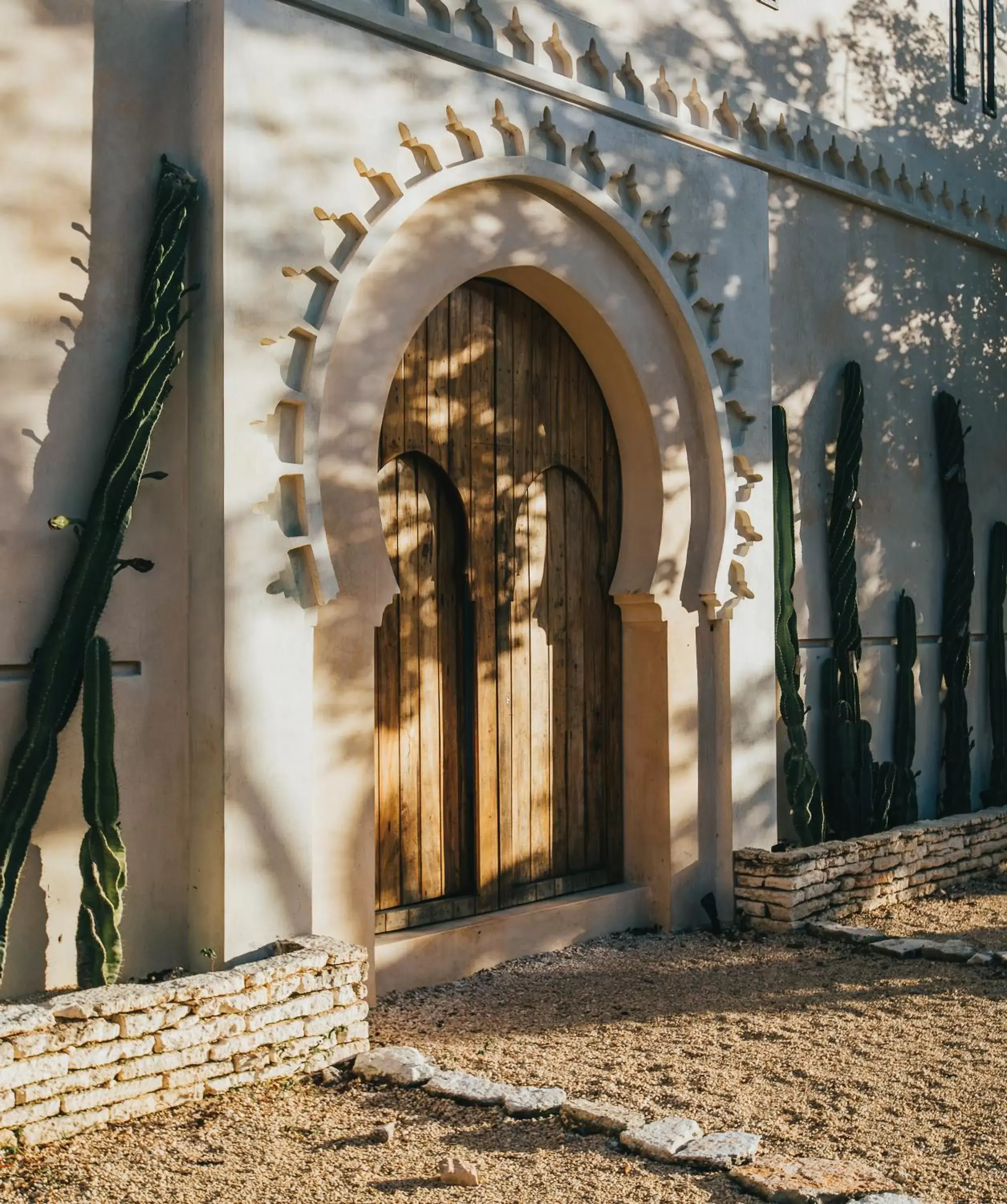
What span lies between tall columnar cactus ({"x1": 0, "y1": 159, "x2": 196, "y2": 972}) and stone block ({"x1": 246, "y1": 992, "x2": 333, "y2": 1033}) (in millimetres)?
1020

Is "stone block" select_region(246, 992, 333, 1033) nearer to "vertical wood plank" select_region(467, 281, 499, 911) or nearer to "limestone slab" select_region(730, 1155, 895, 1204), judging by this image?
"vertical wood plank" select_region(467, 281, 499, 911)

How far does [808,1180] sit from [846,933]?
3.72 metres

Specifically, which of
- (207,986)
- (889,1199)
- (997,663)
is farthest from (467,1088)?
(997,663)

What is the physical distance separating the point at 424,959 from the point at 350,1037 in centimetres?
109

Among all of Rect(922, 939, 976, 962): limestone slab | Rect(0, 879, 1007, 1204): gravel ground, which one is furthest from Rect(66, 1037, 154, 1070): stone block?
Rect(922, 939, 976, 962): limestone slab

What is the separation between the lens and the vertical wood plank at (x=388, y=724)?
277 inches

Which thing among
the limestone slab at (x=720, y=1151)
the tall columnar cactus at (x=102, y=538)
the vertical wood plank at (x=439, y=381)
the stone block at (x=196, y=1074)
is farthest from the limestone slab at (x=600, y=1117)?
the vertical wood plank at (x=439, y=381)

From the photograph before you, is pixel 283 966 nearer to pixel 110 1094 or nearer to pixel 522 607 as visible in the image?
pixel 110 1094

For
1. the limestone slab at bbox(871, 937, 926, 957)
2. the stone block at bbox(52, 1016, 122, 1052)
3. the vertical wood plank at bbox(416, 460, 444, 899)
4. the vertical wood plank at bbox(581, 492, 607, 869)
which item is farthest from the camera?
the vertical wood plank at bbox(581, 492, 607, 869)

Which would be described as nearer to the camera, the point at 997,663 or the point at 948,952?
the point at 948,952

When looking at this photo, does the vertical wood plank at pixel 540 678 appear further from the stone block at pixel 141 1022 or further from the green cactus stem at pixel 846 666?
the stone block at pixel 141 1022

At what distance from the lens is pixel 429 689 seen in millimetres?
7324

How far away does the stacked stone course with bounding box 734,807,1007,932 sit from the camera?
826 centimetres

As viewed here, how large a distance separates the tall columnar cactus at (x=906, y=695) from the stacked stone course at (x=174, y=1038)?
17.8 ft
